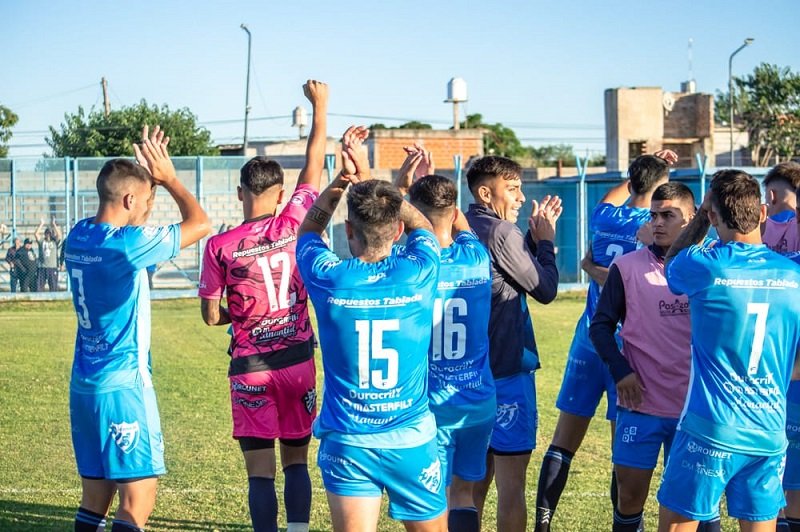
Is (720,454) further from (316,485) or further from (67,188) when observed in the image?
(67,188)

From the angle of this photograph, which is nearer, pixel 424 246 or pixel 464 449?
pixel 424 246

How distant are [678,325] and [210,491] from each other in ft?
14.0

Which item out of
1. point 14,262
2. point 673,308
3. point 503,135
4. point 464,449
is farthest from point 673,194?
point 503,135

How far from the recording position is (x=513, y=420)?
6250mm

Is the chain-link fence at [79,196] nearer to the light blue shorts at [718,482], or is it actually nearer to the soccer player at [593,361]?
the soccer player at [593,361]

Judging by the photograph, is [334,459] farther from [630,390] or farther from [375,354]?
[630,390]

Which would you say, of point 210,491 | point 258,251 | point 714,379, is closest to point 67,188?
point 210,491

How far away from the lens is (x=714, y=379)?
4988mm

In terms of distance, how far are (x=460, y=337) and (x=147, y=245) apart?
6.11 ft

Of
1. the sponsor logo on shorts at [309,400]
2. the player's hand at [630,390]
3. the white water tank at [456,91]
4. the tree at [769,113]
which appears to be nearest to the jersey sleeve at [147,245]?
the sponsor logo on shorts at [309,400]

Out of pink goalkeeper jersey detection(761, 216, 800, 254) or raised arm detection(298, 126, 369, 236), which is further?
pink goalkeeper jersey detection(761, 216, 800, 254)

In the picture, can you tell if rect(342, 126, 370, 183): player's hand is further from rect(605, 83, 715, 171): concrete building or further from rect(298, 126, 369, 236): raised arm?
rect(605, 83, 715, 171): concrete building

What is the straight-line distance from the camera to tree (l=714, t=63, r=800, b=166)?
5422 centimetres

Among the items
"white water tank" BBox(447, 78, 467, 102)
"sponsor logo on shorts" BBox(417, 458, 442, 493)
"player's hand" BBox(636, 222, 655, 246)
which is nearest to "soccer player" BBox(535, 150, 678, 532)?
"player's hand" BBox(636, 222, 655, 246)
